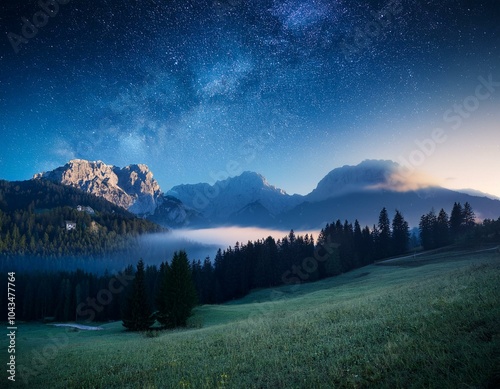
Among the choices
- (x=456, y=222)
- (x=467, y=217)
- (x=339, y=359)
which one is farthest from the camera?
(x=456, y=222)

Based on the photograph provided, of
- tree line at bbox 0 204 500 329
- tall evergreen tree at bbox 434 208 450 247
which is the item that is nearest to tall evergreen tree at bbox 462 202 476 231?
tree line at bbox 0 204 500 329

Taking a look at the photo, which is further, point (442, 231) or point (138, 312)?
point (442, 231)

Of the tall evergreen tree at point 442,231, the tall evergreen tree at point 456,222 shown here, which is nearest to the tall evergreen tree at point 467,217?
the tall evergreen tree at point 456,222

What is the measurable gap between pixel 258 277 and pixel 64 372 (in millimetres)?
82052

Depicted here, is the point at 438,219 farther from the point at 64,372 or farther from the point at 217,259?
the point at 64,372

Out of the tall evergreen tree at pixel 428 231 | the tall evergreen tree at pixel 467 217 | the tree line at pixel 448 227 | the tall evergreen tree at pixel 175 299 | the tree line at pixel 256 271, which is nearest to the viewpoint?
the tall evergreen tree at pixel 175 299

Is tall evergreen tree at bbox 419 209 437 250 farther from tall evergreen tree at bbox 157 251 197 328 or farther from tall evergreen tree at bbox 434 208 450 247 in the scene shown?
tall evergreen tree at bbox 157 251 197 328

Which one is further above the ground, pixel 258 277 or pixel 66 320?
pixel 258 277

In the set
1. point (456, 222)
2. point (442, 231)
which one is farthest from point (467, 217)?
point (442, 231)

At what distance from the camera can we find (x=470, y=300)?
12195 mm

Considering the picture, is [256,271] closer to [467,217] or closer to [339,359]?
[467,217]

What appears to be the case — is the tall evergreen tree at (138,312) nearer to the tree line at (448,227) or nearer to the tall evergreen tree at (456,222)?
the tree line at (448,227)

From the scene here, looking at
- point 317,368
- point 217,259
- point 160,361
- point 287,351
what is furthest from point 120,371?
point 217,259

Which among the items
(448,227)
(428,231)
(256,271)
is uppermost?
(448,227)
